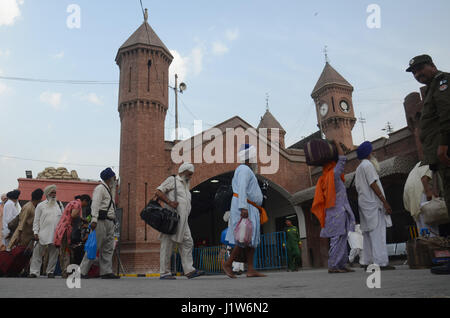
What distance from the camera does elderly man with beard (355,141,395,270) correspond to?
17.0 ft

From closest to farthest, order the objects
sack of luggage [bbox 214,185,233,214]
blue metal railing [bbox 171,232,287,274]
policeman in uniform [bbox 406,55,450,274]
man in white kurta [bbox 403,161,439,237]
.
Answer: policeman in uniform [bbox 406,55,450,274] < sack of luggage [bbox 214,185,233,214] < man in white kurta [bbox 403,161,439,237] < blue metal railing [bbox 171,232,287,274]

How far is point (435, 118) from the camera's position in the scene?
339 cm

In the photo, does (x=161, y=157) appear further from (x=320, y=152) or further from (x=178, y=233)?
(x=320, y=152)

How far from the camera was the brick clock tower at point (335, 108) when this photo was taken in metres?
27.6

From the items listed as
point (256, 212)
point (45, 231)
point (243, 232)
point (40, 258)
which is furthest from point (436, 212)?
point (40, 258)

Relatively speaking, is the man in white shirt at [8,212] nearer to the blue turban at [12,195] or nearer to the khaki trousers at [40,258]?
the blue turban at [12,195]

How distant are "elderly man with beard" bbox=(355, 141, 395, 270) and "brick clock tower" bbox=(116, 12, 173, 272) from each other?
10.5 metres

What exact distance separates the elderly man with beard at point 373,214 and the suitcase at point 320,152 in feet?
2.49

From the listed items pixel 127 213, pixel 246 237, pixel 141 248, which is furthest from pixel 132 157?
pixel 246 237

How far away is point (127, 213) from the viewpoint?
48.2 ft

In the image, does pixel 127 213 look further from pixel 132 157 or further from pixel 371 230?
pixel 371 230

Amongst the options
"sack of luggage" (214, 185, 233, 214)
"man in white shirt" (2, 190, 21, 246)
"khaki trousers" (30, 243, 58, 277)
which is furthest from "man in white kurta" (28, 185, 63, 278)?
"sack of luggage" (214, 185, 233, 214)

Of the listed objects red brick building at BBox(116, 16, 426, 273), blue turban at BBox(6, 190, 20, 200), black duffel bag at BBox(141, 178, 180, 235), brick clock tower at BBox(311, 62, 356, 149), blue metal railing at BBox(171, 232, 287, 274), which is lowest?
blue metal railing at BBox(171, 232, 287, 274)

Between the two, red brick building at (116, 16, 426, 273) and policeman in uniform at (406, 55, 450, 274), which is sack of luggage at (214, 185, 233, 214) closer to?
policeman in uniform at (406, 55, 450, 274)
